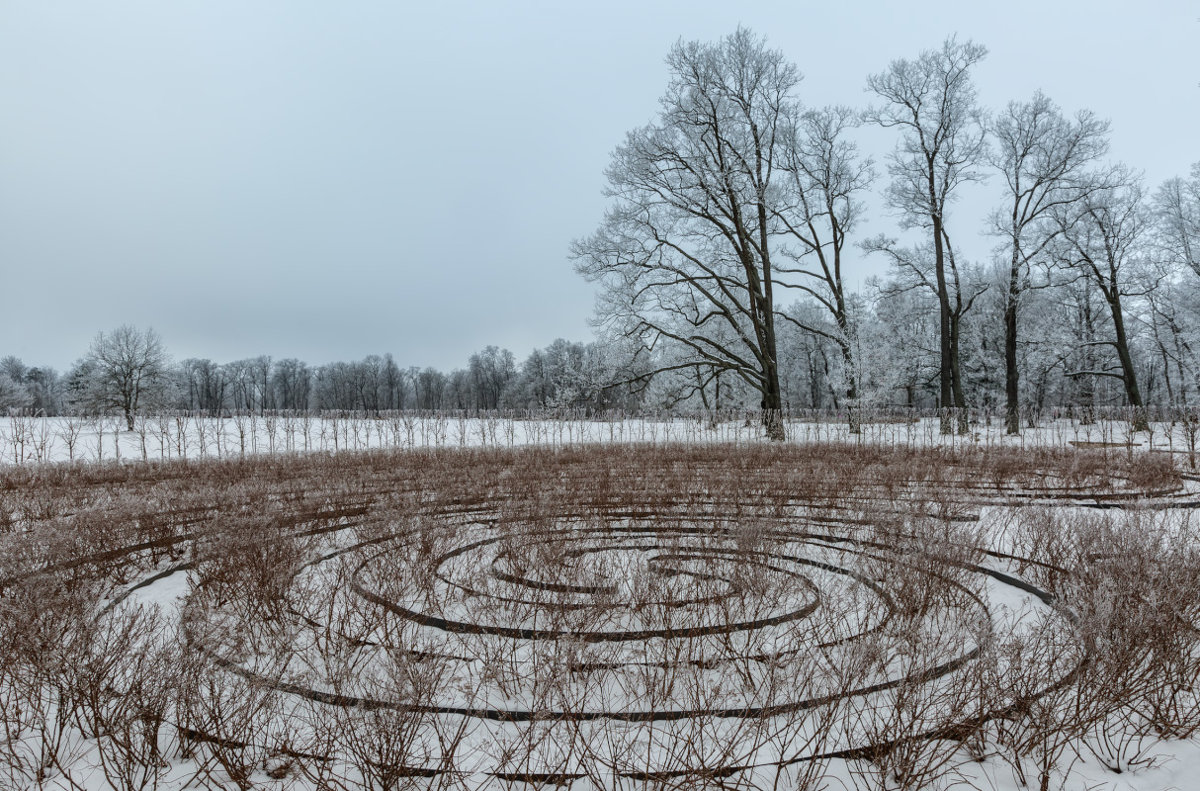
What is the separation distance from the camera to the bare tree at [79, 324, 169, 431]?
3934 cm

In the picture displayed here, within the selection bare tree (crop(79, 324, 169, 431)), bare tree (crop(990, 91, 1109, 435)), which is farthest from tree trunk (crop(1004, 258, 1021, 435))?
bare tree (crop(79, 324, 169, 431))

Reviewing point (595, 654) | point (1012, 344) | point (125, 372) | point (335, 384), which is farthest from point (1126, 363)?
point (335, 384)

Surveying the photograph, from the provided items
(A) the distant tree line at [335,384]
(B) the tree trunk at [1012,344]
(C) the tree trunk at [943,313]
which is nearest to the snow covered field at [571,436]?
(B) the tree trunk at [1012,344]

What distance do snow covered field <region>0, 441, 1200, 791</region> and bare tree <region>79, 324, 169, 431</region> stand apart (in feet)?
135

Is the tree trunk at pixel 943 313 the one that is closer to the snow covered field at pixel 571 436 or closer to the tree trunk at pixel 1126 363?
the snow covered field at pixel 571 436

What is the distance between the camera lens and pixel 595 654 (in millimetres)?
3283

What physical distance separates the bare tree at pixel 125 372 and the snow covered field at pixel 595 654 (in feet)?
135

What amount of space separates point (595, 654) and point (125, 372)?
4949 cm

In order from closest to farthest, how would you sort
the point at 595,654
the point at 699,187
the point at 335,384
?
the point at 595,654
the point at 699,187
the point at 335,384

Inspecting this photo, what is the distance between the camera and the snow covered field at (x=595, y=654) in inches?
97.4

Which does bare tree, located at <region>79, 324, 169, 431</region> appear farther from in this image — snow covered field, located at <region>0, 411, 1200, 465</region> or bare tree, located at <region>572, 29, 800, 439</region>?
bare tree, located at <region>572, 29, 800, 439</region>

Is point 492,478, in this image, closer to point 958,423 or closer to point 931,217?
point 958,423

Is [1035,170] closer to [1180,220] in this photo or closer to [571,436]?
[1180,220]

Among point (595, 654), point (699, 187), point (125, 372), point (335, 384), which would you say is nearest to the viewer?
point (595, 654)
